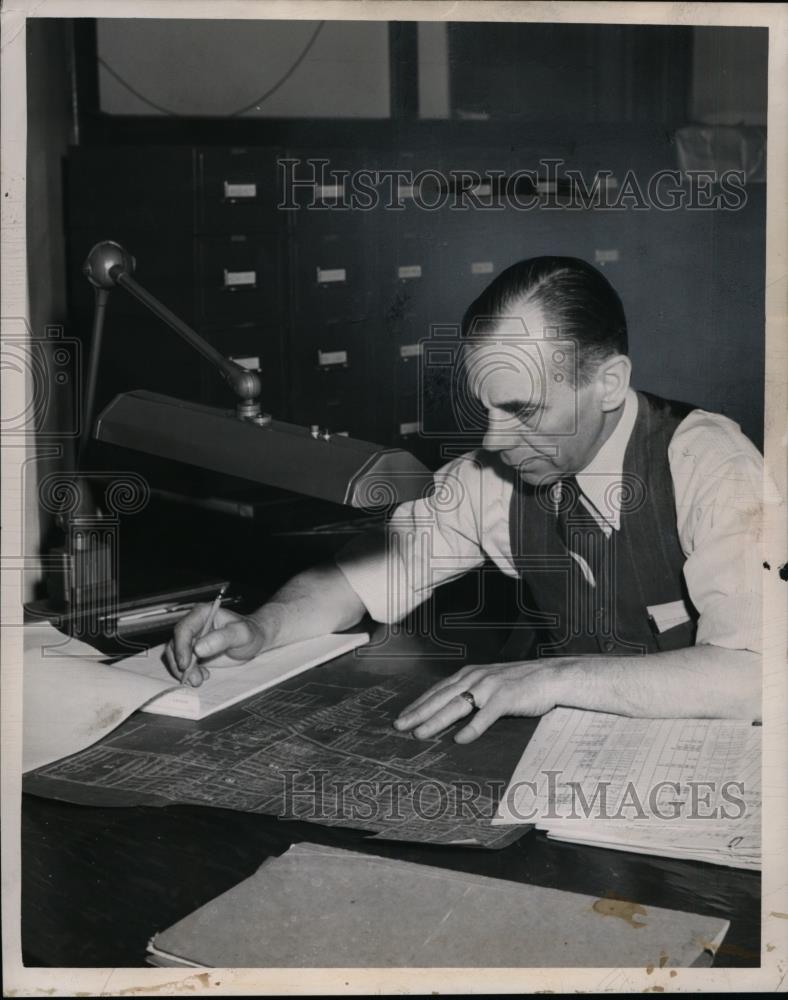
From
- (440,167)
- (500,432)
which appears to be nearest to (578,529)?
(500,432)

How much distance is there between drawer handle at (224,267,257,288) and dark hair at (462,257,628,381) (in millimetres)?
887

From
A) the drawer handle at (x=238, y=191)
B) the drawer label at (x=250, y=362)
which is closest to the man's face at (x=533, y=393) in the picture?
the drawer handle at (x=238, y=191)

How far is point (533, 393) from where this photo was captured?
→ 160cm

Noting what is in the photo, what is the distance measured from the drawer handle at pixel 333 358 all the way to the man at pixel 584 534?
0.54 metres

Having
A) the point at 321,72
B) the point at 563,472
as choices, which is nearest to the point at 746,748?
the point at 563,472

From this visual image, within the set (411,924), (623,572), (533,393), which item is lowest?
(411,924)

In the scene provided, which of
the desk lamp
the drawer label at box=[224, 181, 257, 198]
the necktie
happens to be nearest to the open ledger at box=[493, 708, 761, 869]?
the necktie

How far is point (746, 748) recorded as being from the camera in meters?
1.44

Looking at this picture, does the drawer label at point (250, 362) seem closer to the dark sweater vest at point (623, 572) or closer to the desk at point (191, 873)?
the dark sweater vest at point (623, 572)

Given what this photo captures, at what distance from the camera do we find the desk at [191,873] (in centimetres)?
116

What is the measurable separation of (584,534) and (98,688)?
2.22ft

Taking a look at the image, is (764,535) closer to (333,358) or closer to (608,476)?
(608,476)

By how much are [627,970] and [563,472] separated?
2.22 ft

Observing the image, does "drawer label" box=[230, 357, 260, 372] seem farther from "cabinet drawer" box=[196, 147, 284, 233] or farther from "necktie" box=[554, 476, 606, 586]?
"necktie" box=[554, 476, 606, 586]
